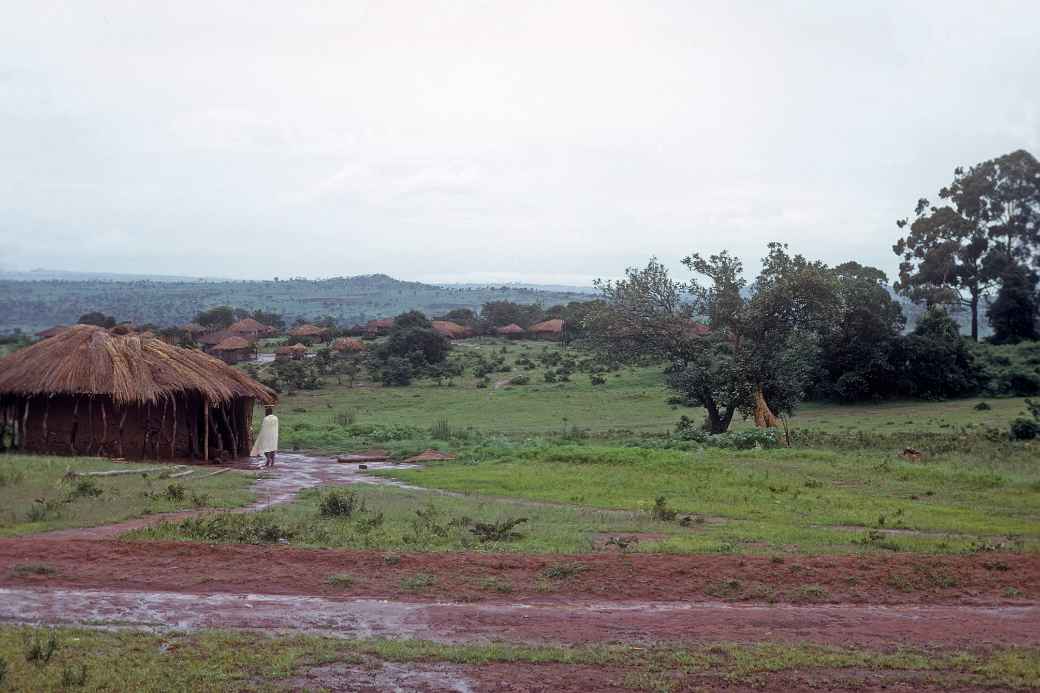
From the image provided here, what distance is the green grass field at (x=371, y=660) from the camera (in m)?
6.98

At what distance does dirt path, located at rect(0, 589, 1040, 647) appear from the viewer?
845 cm

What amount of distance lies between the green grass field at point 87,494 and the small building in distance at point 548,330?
5664 centimetres

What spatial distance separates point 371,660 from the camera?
7.57 m

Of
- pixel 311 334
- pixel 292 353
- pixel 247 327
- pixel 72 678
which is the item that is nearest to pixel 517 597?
pixel 72 678

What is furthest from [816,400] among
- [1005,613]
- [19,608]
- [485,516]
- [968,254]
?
[19,608]

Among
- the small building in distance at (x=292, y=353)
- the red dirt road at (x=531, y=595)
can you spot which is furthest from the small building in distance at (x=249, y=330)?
the red dirt road at (x=531, y=595)

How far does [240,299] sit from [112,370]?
131 metres

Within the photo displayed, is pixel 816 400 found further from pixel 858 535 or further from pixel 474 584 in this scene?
pixel 474 584

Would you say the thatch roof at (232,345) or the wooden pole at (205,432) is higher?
the thatch roof at (232,345)

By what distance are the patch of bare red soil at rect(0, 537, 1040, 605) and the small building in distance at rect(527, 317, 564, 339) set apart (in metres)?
64.0

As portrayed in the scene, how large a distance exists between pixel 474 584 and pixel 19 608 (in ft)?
14.5

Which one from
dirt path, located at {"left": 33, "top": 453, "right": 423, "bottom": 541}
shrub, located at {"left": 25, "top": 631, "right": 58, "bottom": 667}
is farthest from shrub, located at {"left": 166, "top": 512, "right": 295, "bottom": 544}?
shrub, located at {"left": 25, "top": 631, "right": 58, "bottom": 667}

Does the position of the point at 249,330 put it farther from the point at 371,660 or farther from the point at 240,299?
the point at 240,299

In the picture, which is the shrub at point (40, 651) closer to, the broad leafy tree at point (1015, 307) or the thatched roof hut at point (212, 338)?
the thatched roof hut at point (212, 338)
